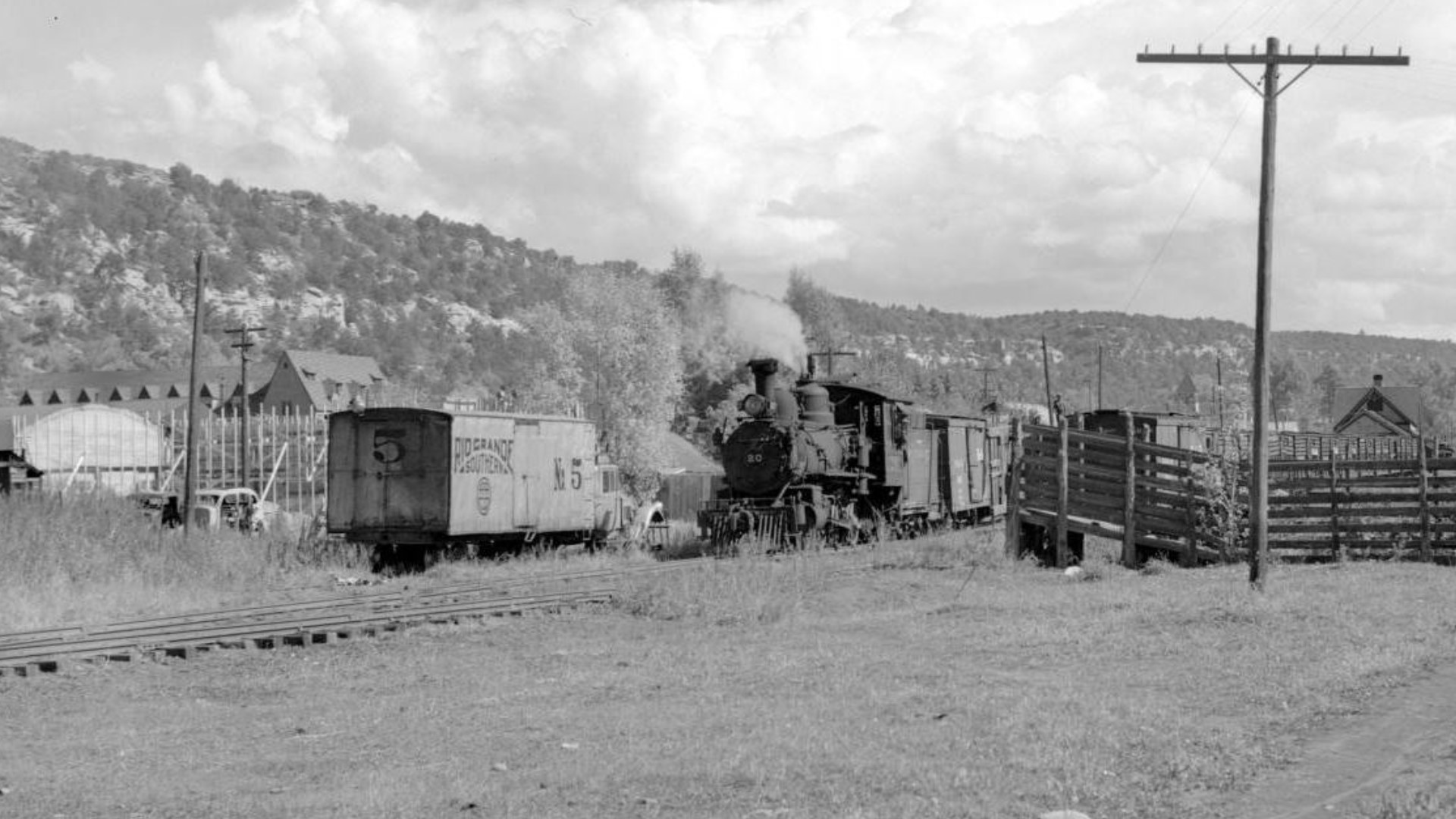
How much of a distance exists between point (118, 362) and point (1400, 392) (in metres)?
108

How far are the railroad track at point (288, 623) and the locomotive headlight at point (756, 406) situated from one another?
21.7ft

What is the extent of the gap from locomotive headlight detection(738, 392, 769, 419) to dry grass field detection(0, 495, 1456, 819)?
828 cm

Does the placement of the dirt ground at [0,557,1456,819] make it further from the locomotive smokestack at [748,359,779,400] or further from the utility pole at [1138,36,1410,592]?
the locomotive smokestack at [748,359,779,400]

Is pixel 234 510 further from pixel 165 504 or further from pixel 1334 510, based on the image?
pixel 1334 510

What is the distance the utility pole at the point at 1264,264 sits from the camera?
67.1 feet


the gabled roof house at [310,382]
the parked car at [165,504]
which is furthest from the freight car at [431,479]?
the gabled roof house at [310,382]

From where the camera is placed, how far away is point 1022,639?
15.7 m

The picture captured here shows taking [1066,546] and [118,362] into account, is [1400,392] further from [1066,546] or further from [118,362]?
[118,362]

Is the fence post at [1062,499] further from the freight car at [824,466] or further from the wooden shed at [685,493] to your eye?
the wooden shed at [685,493]

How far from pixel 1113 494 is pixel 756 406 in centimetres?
761

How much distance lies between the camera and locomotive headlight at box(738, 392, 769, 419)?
29.5m

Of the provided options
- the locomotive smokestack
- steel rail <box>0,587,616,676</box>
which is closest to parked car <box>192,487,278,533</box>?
the locomotive smokestack

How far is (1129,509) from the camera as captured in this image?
2477 centimetres

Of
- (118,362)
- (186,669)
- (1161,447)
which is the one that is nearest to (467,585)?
(186,669)
